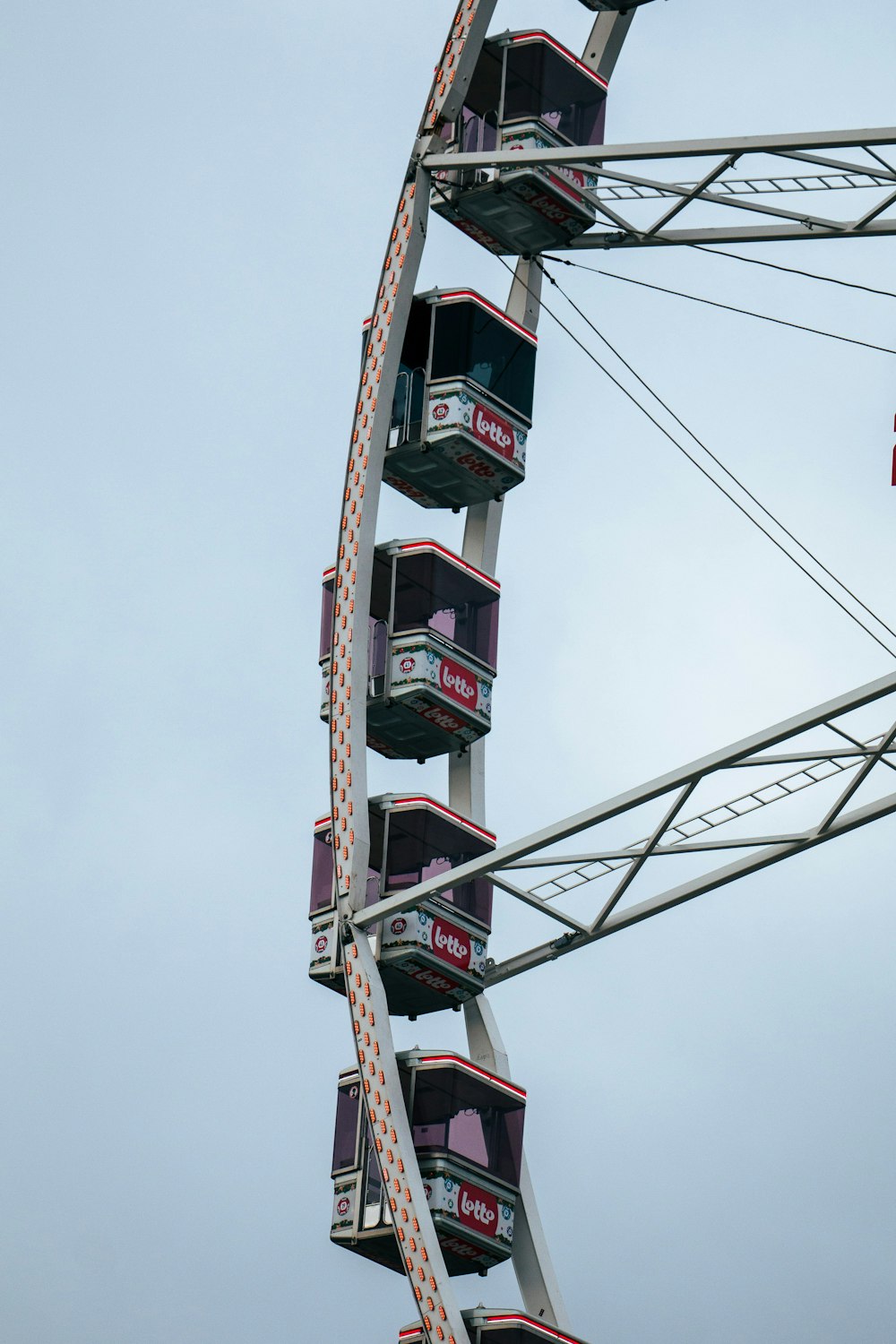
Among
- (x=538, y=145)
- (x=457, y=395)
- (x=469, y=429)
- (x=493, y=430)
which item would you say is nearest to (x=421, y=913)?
(x=469, y=429)

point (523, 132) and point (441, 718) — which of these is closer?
point (441, 718)

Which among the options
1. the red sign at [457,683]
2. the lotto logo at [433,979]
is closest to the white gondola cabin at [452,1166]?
the lotto logo at [433,979]

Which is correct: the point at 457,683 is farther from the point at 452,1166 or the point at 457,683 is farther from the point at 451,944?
the point at 452,1166

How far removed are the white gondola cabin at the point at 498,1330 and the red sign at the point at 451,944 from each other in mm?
4302

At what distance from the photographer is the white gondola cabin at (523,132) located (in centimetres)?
3766

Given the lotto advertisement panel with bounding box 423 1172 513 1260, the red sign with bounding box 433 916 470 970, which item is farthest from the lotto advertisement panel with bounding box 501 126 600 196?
the lotto advertisement panel with bounding box 423 1172 513 1260

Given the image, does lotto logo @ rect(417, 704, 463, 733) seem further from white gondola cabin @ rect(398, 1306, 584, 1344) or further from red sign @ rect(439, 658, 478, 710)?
white gondola cabin @ rect(398, 1306, 584, 1344)

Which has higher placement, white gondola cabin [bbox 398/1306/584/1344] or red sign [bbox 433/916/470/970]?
red sign [bbox 433/916/470/970]

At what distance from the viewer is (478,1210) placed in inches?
1385

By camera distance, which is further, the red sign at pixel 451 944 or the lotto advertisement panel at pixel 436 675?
the lotto advertisement panel at pixel 436 675

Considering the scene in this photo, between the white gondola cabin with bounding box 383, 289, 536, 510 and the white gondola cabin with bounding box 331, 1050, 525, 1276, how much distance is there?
7863 millimetres

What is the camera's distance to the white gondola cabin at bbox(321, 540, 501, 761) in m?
37.1

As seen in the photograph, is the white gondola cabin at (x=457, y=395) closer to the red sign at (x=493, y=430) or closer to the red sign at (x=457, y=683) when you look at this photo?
the red sign at (x=493, y=430)

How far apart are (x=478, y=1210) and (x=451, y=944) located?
3311 mm
